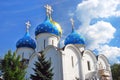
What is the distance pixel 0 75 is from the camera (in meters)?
16.0

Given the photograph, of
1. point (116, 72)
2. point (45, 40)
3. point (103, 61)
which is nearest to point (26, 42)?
point (45, 40)

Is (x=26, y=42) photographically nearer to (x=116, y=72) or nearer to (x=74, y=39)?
(x=74, y=39)

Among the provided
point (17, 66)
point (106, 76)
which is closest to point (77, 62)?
point (106, 76)

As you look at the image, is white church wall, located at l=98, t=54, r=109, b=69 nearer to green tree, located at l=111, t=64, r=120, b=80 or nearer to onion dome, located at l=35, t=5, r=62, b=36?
onion dome, located at l=35, t=5, r=62, b=36

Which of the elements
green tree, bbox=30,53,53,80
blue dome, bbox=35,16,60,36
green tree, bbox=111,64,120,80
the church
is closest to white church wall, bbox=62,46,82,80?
the church

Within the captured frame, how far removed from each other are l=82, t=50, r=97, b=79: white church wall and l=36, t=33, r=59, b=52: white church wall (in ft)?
11.7

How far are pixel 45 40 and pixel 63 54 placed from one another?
14.2 ft

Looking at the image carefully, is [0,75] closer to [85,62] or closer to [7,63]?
[7,63]

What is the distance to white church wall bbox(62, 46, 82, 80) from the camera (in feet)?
76.4

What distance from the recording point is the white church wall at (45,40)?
2714 centimetres

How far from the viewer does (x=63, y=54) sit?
77.4ft

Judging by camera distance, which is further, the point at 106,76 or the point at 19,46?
the point at 19,46

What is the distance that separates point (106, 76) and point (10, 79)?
1231 centimetres

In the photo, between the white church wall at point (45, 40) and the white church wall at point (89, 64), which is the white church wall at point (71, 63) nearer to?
the white church wall at point (89, 64)
